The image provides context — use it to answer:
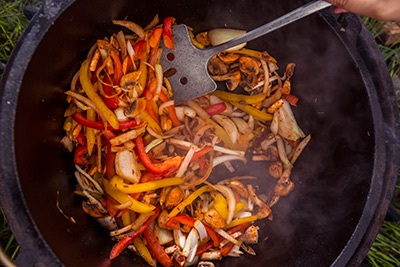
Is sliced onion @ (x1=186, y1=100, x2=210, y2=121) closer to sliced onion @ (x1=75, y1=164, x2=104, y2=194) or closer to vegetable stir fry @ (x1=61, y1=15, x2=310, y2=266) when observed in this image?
vegetable stir fry @ (x1=61, y1=15, x2=310, y2=266)

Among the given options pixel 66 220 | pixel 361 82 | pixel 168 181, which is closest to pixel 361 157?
pixel 361 82

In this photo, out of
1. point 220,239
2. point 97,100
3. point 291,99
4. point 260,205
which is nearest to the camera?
point 97,100

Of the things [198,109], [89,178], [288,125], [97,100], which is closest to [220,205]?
[198,109]

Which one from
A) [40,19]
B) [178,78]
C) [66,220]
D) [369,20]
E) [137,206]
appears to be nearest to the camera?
[40,19]

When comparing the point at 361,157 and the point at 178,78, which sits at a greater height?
the point at 178,78

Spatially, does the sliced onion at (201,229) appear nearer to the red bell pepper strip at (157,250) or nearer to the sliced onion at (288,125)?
the red bell pepper strip at (157,250)

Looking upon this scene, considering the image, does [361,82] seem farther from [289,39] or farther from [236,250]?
[236,250]

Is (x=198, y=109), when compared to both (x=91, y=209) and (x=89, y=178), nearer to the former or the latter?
(x=89, y=178)
